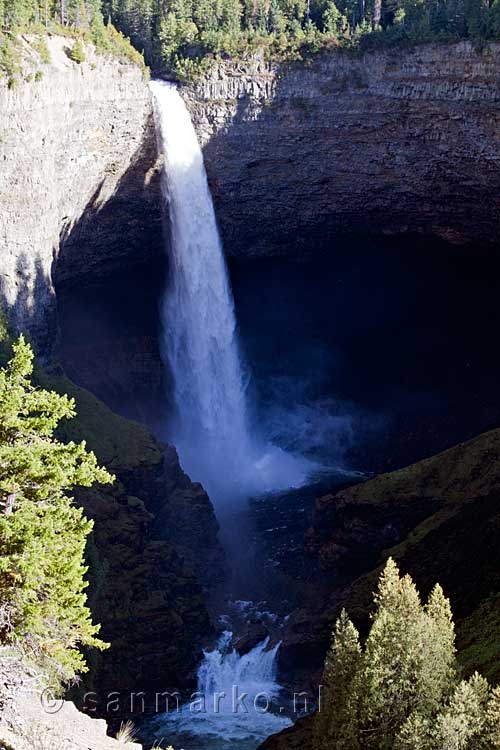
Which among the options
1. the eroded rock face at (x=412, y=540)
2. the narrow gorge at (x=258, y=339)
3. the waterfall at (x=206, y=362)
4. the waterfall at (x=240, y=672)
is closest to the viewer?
the eroded rock face at (x=412, y=540)

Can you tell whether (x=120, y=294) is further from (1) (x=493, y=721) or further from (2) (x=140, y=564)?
(1) (x=493, y=721)

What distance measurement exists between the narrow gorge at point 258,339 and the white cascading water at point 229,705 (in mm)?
102

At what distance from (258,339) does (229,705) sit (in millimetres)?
28829

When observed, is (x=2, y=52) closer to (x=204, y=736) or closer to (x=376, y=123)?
(x=376, y=123)

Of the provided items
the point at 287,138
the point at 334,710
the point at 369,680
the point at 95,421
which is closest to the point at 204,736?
the point at 334,710

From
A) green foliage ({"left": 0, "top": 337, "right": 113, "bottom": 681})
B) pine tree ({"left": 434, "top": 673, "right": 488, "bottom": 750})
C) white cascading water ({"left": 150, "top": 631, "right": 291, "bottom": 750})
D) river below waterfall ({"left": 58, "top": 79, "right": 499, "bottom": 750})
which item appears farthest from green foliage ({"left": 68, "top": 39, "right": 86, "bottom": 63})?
pine tree ({"left": 434, "top": 673, "right": 488, "bottom": 750})

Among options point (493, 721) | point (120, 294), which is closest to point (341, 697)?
point (493, 721)

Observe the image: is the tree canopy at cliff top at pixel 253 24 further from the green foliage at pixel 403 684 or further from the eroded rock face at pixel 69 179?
the green foliage at pixel 403 684

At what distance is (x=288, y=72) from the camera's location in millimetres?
51906

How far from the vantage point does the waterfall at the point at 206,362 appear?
176 feet

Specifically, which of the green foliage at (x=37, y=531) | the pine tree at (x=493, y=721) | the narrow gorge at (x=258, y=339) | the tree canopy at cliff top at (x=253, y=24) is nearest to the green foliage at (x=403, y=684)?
the pine tree at (x=493, y=721)

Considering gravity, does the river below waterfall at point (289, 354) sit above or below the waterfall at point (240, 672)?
above

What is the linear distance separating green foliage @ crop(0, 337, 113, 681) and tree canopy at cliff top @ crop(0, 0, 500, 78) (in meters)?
31.3

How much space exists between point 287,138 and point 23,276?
15.0 meters
